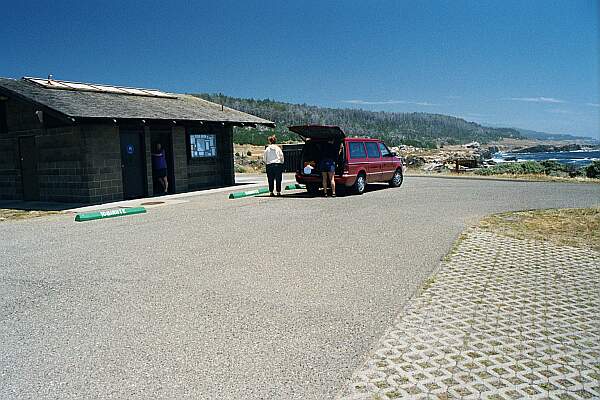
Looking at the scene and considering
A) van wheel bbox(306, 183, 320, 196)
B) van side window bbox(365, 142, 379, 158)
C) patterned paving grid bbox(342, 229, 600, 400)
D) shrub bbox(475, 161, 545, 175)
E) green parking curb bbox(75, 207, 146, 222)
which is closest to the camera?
patterned paving grid bbox(342, 229, 600, 400)

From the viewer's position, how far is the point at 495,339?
4145 mm

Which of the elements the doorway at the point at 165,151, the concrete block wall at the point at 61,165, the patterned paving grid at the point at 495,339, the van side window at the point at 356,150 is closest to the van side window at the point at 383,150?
the van side window at the point at 356,150

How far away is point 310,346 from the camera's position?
409 cm

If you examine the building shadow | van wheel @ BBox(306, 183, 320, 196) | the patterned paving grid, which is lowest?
the patterned paving grid

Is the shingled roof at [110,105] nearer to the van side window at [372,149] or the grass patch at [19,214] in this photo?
the grass patch at [19,214]

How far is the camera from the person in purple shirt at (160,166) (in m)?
17.4

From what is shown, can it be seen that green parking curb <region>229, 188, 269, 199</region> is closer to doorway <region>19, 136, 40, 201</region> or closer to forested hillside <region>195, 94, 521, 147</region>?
doorway <region>19, 136, 40, 201</region>

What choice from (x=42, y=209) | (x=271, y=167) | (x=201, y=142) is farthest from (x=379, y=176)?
(x=42, y=209)

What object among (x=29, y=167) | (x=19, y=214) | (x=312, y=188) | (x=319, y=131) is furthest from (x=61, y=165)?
(x=319, y=131)

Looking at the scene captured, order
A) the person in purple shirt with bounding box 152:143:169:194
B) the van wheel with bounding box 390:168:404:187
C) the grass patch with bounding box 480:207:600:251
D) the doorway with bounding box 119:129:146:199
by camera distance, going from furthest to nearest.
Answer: the van wheel with bounding box 390:168:404:187, the person in purple shirt with bounding box 152:143:169:194, the doorway with bounding box 119:129:146:199, the grass patch with bounding box 480:207:600:251

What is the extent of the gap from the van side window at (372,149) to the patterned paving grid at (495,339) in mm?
10308

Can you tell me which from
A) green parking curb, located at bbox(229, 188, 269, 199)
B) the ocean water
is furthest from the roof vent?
the ocean water

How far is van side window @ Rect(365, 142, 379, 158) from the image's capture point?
1667cm

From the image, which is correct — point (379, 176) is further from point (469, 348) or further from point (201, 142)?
point (469, 348)
